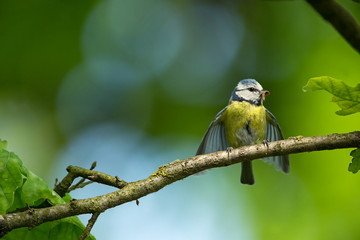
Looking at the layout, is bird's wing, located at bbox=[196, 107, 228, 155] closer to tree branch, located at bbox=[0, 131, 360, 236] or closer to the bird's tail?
the bird's tail

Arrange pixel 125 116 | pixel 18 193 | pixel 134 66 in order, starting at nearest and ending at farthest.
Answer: pixel 18 193
pixel 125 116
pixel 134 66

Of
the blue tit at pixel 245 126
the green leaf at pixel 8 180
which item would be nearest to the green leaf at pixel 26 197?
the green leaf at pixel 8 180

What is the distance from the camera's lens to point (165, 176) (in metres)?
2.29

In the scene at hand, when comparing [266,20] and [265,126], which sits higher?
[266,20]

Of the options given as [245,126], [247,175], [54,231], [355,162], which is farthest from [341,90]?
[247,175]

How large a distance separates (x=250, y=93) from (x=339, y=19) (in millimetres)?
3095

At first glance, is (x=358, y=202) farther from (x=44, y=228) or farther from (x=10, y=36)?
(x=10, y=36)

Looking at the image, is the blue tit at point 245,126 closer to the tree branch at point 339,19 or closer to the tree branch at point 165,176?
the tree branch at point 165,176

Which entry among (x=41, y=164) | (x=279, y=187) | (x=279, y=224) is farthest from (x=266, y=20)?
(x=41, y=164)

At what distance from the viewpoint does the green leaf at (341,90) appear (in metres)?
2.07

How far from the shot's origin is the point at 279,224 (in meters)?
4.45

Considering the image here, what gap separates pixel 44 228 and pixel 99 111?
4339 mm

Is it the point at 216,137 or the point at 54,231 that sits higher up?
the point at 216,137

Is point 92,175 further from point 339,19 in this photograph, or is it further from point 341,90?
point 339,19
